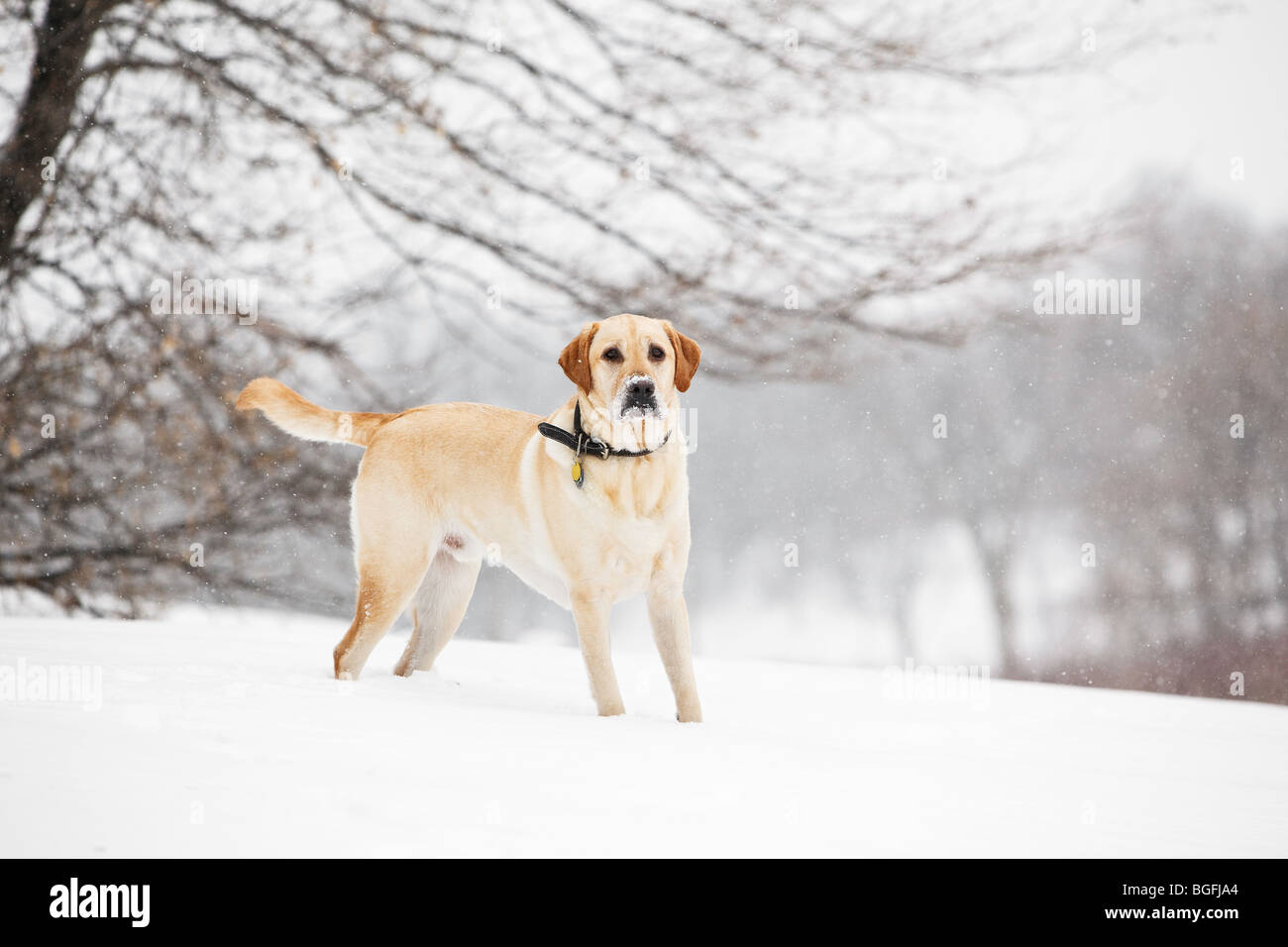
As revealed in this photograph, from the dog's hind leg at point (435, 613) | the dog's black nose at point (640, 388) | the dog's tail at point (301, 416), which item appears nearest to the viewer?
the dog's black nose at point (640, 388)

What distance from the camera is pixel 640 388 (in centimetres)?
281

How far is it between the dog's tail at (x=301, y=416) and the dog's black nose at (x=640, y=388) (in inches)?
49.4

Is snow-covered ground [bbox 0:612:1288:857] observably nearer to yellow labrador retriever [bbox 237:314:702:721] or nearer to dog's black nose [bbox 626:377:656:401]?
yellow labrador retriever [bbox 237:314:702:721]

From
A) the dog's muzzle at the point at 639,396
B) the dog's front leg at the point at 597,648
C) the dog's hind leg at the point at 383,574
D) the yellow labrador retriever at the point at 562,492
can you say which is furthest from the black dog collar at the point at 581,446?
the dog's hind leg at the point at 383,574

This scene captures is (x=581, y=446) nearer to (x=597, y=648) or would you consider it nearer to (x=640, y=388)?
(x=640, y=388)

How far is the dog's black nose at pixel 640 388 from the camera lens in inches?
110

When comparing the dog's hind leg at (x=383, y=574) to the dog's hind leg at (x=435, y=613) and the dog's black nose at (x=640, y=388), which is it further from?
the dog's black nose at (x=640, y=388)

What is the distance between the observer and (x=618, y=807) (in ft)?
→ 6.09

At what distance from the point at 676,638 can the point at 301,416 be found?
5.18ft

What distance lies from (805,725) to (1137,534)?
985 centimetres

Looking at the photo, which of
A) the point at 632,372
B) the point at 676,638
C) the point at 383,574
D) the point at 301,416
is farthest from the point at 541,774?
the point at 301,416

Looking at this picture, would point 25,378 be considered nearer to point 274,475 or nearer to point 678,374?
point 274,475

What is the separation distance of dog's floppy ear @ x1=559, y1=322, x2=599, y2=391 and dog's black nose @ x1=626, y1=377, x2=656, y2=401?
8.2 inches
